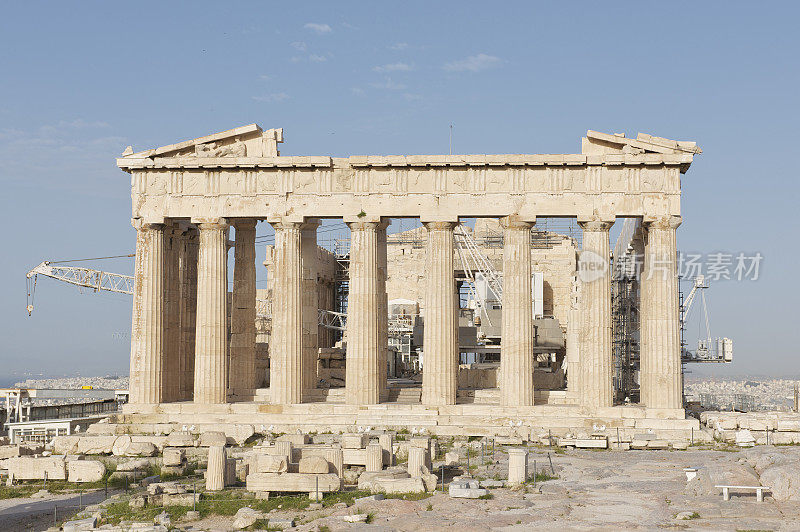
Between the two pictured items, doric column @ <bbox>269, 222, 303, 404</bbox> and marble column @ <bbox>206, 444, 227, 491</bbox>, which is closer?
marble column @ <bbox>206, 444, 227, 491</bbox>

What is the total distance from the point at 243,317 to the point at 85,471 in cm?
1570

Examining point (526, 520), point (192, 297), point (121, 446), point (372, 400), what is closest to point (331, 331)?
point (192, 297)

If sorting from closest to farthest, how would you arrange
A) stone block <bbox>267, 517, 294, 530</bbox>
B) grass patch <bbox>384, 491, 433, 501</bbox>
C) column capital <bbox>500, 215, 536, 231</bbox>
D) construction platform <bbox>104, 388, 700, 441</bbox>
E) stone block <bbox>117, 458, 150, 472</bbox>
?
1. stone block <bbox>267, 517, 294, 530</bbox>
2. grass patch <bbox>384, 491, 433, 501</bbox>
3. stone block <bbox>117, 458, 150, 472</bbox>
4. construction platform <bbox>104, 388, 700, 441</bbox>
5. column capital <bbox>500, 215, 536, 231</bbox>

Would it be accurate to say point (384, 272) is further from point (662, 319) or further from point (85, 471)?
point (85, 471)

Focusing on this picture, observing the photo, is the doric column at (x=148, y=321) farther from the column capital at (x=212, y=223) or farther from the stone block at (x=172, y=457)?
the stone block at (x=172, y=457)

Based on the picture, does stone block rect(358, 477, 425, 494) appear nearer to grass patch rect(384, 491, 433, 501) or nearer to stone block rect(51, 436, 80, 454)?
grass patch rect(384, 491, 433, 501)

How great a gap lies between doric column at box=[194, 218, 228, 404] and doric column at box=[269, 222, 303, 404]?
2.41 meters

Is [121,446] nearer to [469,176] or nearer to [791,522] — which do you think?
[469,176]

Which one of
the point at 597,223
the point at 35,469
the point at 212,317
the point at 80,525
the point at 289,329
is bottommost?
the point at 80,525

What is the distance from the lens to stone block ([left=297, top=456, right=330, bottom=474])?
28.4 meters

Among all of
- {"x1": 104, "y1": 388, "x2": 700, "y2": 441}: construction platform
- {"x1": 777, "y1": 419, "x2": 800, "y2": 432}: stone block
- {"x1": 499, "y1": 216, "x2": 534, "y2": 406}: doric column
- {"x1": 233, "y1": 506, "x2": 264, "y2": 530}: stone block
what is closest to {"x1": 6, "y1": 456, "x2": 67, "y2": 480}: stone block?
{"x1": 104, "y1": 388, "x2": 700, "y2": 441}: construction platform

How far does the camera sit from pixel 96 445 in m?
38.1

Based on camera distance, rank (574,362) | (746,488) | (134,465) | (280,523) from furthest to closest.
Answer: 1. (574,362)
2. (134,465)
3. (746,488)
4. (280,523)

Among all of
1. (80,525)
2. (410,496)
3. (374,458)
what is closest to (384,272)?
(374,458)
